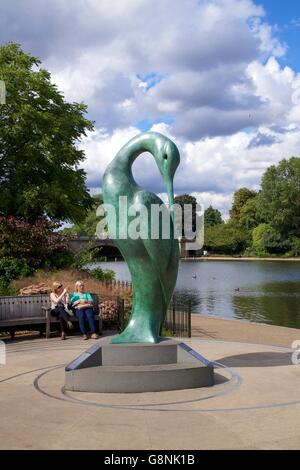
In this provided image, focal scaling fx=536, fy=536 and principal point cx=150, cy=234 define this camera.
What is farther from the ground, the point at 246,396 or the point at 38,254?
the point at 38,254

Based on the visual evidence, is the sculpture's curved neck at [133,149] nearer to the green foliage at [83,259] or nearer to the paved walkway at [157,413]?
the paved walkway at [157,413]

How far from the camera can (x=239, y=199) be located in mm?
105312

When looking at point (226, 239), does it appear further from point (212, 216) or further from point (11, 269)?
point (11, 269)

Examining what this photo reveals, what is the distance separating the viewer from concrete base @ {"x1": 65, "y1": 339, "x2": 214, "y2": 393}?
719cm

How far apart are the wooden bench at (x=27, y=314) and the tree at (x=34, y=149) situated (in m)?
8.79

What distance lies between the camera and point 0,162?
873 inches

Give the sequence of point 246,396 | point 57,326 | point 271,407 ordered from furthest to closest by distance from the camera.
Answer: point 57,326 → point 246,396 → point 271,407

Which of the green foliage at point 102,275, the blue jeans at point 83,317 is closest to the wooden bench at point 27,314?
the blue jeans at point 83,317

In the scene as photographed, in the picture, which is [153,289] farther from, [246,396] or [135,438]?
[135,438]

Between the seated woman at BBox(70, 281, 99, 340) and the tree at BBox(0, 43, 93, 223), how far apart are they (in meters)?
9.54

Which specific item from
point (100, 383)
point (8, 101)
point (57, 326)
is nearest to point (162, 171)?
point (100, 383)

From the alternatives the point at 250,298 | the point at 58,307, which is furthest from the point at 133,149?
the point at 250,298

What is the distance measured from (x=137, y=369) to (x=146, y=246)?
1.75 m
